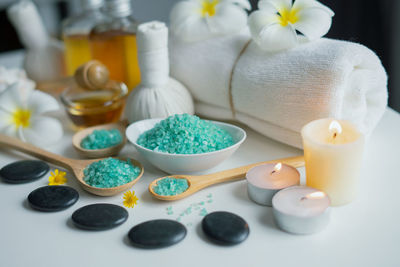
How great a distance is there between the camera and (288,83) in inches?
27.2

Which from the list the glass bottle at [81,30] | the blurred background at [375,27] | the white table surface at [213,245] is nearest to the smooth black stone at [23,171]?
the white table surface at [213,245]

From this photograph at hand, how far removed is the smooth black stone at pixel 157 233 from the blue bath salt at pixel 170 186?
2.6 inches

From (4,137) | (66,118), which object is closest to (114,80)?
(66,118)

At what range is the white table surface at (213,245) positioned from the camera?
0.50 meters

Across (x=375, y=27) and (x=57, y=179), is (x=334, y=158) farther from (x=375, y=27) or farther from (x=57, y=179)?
(x=375, y=27)

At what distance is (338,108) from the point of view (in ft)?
2.14

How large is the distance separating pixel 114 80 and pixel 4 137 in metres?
0.25

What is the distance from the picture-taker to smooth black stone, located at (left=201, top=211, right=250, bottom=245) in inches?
20.2

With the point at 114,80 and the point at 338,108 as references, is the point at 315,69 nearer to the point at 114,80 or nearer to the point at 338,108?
the point at 338,108

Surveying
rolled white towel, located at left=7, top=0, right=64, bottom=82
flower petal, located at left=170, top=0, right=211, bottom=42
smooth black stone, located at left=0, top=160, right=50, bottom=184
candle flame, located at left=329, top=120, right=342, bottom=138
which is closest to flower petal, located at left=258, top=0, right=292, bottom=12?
flower petal, located at left=170, top=0, right=211, bottom=42

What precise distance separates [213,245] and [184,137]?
0.60ft

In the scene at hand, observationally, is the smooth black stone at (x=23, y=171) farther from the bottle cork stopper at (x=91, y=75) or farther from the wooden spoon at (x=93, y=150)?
the bottle cork stopper at (x=91, y=75)

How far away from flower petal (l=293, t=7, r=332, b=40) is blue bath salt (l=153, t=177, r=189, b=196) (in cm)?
30

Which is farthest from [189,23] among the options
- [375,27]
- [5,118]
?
[375,27]
